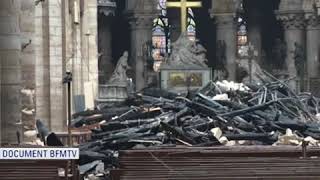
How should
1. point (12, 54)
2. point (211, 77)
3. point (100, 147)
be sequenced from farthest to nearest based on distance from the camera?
point (211, 77)
point (100, 147)
point (12, 54)

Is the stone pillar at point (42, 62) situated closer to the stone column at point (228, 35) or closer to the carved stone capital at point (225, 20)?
the stone column at point (228, 35)

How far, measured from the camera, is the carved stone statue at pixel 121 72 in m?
57.8

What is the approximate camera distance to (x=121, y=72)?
58406mm

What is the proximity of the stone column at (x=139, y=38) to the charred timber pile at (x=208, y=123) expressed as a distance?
24.4 m

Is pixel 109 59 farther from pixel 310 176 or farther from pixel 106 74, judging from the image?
pixel 310 176

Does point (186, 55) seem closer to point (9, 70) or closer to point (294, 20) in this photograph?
point (294, 20)

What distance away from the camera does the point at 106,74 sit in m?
60.8

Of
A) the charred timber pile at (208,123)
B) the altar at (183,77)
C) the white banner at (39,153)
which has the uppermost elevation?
the white banner at (39,153)

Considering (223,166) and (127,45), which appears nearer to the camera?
(223,166)

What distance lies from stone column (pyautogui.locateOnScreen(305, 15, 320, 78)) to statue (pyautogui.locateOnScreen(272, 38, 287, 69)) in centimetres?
147

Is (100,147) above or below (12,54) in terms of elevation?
below

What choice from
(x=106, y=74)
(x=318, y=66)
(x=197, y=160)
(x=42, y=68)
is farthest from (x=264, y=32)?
(x=197, y=160)

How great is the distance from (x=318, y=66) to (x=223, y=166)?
45818mm

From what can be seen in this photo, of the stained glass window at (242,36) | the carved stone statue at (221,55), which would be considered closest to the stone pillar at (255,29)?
the stained glass window at (242,36)
